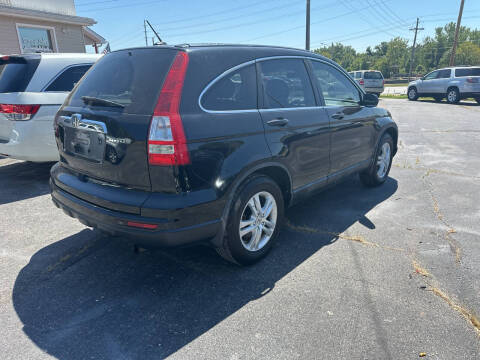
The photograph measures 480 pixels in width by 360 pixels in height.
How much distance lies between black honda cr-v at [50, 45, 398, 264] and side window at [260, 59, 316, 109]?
0.01 meters

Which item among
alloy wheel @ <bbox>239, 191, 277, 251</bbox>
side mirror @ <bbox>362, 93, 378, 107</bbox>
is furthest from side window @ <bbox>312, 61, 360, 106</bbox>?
alloy wheel @ <bbox>239, 191, 277, 251</bbox>

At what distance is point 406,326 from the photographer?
2.39 meters

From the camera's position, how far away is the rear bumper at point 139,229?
2379mm

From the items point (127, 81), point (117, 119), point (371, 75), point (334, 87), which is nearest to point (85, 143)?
point (117, 119)

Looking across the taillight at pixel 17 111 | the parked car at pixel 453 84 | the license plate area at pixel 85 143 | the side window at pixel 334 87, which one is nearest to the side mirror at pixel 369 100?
the side window at pixel 334 87

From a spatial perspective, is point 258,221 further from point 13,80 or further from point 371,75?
point 371,75

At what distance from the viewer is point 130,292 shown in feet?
9.00

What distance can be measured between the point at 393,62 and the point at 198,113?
134 metres

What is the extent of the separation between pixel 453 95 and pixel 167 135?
816 inches

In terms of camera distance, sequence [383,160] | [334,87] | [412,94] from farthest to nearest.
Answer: [412,94] → [383,160] → [334,87]

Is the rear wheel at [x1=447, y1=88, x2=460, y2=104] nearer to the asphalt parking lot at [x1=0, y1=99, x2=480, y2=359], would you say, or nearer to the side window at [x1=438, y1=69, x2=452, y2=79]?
the side window at [x1=438, y1=69, x2=452, y2=79]

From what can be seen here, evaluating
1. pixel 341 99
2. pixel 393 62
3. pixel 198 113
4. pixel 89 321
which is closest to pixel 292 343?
pixel 89 321

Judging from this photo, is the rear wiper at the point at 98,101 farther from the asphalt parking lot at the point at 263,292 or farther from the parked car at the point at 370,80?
the parked car at the point at 370,80

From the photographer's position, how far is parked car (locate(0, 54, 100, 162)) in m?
4.75
